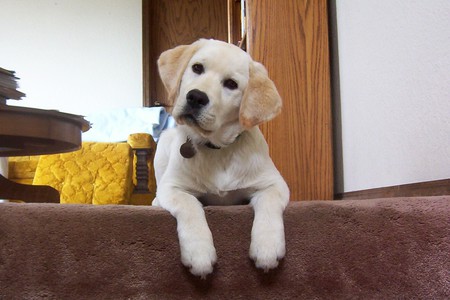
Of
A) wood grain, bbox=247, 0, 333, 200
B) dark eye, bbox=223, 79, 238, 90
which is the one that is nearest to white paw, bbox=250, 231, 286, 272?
dark eye, bbox=223, 79, 238, 90

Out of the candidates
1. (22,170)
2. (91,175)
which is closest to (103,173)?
(91,175)

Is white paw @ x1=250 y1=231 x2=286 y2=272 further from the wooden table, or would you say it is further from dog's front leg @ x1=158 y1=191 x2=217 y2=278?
the wooden table

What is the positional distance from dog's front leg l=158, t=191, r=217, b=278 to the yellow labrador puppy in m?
0.08

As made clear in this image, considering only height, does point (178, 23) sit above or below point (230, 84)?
above

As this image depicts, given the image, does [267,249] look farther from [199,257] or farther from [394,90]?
[394,90]

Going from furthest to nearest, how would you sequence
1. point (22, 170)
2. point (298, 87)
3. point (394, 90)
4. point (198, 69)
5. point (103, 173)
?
point (22, 170), point (103, 173), point (298, 87), point (394, 90), point (198, 69)

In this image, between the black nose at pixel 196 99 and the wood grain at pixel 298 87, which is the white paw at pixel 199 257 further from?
the wood grain at pixel 298 87

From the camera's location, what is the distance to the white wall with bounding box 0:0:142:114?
13.7ft

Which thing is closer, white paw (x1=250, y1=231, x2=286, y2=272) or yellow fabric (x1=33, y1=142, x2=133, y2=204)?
white paw (x1=250, y1=231, x2=286, y2=272)

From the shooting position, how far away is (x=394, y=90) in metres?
1.34

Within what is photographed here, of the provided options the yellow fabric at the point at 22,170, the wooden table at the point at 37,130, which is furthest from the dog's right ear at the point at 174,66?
the yellow fabric at the point at 22,170

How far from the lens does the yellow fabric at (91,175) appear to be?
2.77 metres

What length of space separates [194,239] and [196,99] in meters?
0.35

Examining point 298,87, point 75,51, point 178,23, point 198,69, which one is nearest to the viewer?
point 198,69
